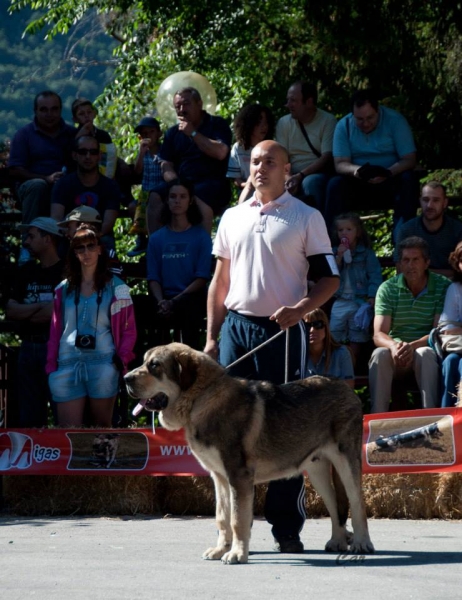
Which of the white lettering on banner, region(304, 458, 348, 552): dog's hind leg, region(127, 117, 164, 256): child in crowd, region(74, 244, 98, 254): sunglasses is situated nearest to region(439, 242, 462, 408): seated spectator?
the white lettering on banner

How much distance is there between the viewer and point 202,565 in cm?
697

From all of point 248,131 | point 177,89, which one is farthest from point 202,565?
point 177,89

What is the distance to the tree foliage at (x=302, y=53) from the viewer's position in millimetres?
16625

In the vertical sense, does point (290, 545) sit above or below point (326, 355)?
below

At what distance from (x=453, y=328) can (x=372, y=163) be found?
10.2 ft

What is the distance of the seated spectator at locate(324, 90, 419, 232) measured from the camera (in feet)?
41.3

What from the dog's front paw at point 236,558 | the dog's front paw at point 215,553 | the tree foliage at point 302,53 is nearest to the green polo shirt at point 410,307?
the dog's front paw at point 215,553

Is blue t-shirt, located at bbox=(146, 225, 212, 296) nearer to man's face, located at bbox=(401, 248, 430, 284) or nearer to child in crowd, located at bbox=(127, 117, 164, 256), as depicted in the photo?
child in crowd, located at bbox=(127, 117, 164, 256)

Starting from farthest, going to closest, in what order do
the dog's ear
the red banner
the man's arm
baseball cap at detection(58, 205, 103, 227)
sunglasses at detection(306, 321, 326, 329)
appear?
baseball cap at detection(58, 205, 103, 227) < sunglasses at detection(306, 321, 326, 329) < the red banner < the man's arm < the dog's ear

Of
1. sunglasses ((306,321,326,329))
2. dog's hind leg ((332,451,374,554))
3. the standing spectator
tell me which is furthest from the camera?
the standing spectator

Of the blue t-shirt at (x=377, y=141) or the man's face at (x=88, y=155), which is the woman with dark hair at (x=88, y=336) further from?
the blue t-shirt at (x=377, y=141)

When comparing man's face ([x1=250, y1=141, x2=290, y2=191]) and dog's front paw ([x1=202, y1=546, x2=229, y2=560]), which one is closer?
dog's front paw ([x1=202, y1=546, x2=229, y2=560])

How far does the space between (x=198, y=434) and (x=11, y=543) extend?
5.97 feet

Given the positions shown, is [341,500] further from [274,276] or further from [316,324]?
[316,324]
